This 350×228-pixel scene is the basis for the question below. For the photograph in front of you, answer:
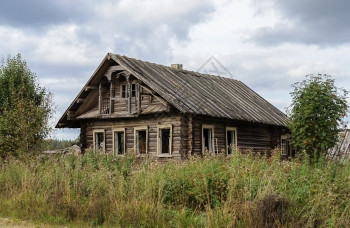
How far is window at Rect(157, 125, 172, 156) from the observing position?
21494mm

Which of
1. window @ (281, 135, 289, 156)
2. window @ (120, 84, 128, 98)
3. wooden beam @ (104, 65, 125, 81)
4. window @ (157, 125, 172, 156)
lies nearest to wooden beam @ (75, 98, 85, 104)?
wooden beam @ (104, 65, 125, 81)

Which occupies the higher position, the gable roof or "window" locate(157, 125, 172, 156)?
the gable roof

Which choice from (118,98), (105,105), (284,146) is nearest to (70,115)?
(105,105)

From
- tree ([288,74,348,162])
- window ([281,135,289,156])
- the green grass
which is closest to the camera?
the green grass

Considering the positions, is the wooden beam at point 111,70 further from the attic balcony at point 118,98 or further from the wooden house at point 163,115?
the attic balcony at point 118,98

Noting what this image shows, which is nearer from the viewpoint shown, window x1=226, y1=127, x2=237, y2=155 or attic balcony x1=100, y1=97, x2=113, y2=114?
window x1=226, y1=127, x2=237, y2=155

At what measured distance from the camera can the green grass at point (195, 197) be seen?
328 inches

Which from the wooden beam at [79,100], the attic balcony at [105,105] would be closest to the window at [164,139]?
the attic balcony at [105,105]

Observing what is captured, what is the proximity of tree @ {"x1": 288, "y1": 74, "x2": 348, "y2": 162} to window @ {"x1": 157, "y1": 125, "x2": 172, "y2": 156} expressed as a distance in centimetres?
540

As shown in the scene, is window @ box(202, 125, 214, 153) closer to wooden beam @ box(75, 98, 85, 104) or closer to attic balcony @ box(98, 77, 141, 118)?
attic balcony @ box(98, 77, 141, 118)

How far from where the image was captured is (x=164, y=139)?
78.7 feet

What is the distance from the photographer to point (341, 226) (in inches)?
309

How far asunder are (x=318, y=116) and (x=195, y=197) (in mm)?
11197

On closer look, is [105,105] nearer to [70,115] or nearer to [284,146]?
[70,115]
